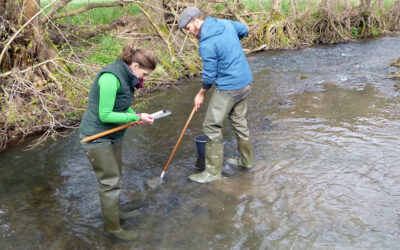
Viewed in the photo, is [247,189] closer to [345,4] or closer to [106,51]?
[106,51]

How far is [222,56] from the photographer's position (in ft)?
12.1

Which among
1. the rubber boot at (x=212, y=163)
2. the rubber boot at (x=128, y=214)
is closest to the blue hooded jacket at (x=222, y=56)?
the rubber boot at (x=212, y=163)

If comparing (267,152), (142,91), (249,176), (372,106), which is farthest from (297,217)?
(142,91)

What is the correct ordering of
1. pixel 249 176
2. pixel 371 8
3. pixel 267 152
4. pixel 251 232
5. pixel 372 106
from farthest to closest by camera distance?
pixel 371 8 → pixel 372 106 → pixel 267 152 → pixel 249 176 → pixel 251 232

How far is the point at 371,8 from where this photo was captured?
1555 centimetres

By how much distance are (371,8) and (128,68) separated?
1583 centimetres

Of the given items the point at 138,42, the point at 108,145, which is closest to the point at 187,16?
the point at 108,145

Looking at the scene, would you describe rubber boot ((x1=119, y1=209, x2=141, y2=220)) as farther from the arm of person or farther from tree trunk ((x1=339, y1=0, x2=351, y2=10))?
tree trunk ((x1=339, y1=0, x2=351, y2=10))

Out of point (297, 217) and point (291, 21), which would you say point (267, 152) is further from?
point (291, 21)

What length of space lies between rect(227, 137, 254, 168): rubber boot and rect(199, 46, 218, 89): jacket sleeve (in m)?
0.88

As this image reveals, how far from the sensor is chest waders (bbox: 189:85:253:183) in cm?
390

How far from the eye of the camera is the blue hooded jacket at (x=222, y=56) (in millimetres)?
3639

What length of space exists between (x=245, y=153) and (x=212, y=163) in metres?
0.46

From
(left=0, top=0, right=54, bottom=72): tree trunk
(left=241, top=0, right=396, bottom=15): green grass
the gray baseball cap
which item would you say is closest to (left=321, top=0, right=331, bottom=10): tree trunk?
(left=241, top=0, right=396, bottom=15): green grass
